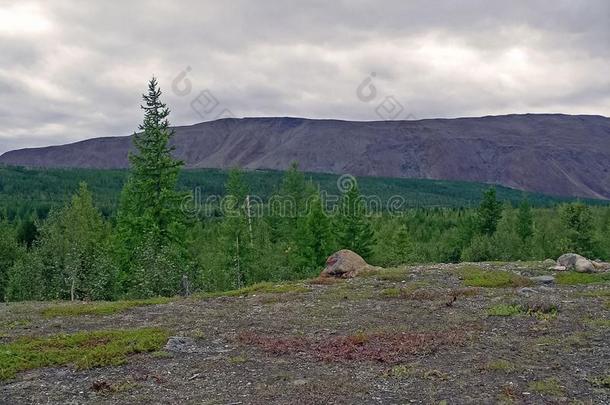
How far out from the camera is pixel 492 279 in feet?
99.9

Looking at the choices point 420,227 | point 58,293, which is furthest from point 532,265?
point 420,227

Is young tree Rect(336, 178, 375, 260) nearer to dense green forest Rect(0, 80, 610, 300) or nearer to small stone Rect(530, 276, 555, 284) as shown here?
dense green forest Rect(0, 80, 610, 300)

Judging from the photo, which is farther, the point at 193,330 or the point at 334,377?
the point at 193,330

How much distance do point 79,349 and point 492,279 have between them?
21679 millimetres

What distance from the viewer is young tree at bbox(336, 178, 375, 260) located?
55562mm

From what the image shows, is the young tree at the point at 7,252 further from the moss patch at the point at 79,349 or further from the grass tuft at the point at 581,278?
the grass tuft at the point at 581,278

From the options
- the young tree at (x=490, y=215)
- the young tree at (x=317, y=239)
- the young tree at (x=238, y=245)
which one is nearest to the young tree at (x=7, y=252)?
the young tree at (x=238, y=245)

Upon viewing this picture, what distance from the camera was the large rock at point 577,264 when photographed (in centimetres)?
3219

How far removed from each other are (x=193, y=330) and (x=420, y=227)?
320 ft

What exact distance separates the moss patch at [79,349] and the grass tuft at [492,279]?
57.2 ft

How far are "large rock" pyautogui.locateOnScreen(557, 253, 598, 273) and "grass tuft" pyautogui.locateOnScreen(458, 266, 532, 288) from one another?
404 cm

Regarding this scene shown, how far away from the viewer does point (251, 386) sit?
14258 millimetres

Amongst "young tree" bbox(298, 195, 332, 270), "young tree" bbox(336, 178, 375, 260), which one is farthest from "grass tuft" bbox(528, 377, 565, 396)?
"young tree" bbox(336, 178, 375, 260)

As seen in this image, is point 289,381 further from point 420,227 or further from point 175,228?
point 420,227
